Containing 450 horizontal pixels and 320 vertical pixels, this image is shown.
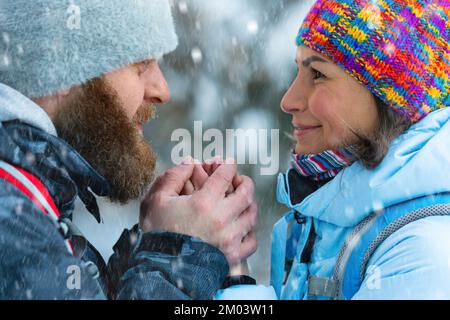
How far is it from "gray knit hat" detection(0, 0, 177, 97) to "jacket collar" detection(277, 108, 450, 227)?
99 cm

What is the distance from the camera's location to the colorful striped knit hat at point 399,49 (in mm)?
2123

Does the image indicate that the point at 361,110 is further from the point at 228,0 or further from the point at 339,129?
the point at 228,0

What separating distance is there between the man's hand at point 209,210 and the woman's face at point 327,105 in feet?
1.09

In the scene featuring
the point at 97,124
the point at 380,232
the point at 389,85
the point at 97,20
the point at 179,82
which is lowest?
the point at 179,82

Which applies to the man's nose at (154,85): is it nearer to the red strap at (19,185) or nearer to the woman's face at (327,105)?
the woman's face at (327,105)

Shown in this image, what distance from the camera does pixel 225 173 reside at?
2.33 meters

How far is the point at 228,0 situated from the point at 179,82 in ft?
3.25

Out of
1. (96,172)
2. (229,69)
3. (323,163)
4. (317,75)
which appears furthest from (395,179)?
(229,69)

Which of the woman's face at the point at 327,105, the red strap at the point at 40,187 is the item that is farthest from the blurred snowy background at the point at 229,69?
the red strap at the point at 40,187

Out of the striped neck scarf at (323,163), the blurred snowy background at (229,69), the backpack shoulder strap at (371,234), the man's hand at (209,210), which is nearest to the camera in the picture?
the backpack shoulder strap at (371,234)

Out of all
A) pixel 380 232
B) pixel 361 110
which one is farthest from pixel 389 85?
pixel 380 232
